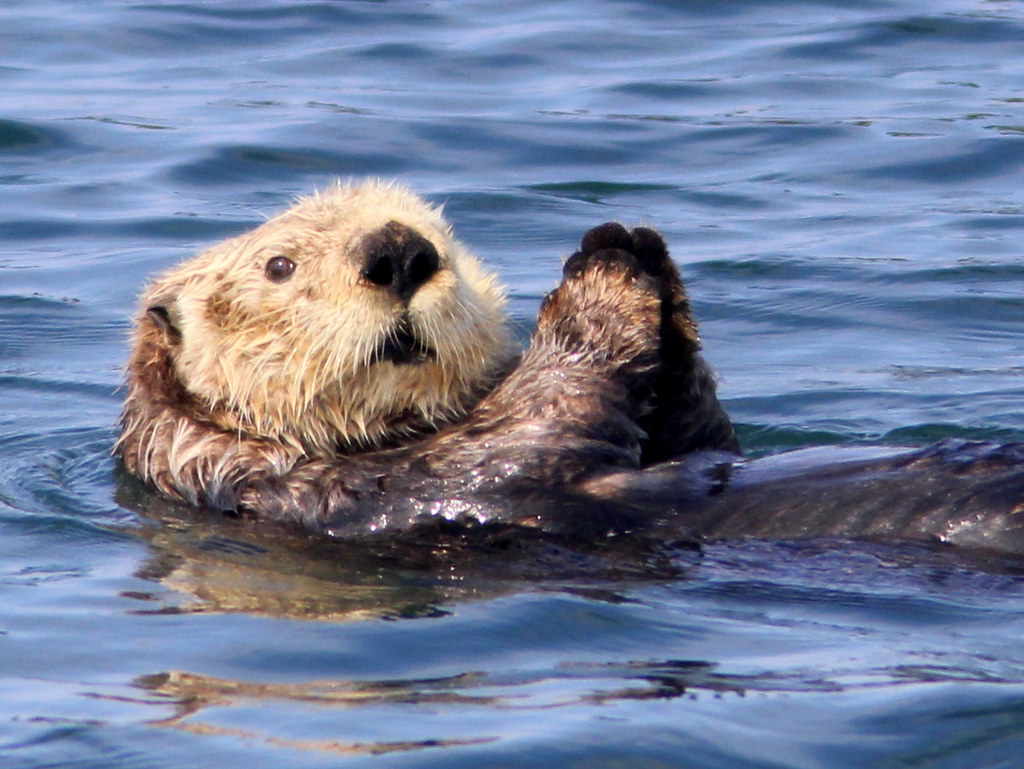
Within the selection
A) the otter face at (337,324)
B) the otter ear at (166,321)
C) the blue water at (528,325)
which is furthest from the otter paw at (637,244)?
the otter ear at (166,321)

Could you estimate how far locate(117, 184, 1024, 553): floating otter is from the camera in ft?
16.2

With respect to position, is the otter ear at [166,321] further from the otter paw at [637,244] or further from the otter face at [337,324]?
the otter paw at [637,244]

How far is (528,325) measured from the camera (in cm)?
836

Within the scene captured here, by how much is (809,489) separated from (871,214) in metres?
5.56

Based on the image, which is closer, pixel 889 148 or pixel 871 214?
pixel 871 214

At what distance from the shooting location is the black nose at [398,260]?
4.90m

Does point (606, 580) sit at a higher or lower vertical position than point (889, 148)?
lower

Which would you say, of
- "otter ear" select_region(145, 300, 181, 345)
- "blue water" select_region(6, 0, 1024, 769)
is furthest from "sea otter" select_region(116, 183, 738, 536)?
"blue water" select_region(6, 0, 1024, 769)

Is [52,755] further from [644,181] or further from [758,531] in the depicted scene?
[644,181]

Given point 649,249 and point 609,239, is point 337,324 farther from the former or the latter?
point 649,249

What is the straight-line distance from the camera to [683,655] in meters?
4.17

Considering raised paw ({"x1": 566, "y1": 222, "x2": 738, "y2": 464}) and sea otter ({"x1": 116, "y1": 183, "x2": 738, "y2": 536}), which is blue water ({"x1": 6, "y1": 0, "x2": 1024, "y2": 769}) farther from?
raised paw ({"x1": 566, "y1": 222, "x2": 738, "y2": 464})

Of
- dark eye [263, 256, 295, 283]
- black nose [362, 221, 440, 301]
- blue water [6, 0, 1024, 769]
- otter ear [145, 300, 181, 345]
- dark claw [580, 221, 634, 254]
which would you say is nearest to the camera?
blue water [6, 0, 1024, 769]

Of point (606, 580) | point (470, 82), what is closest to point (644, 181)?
point (470, 82)
